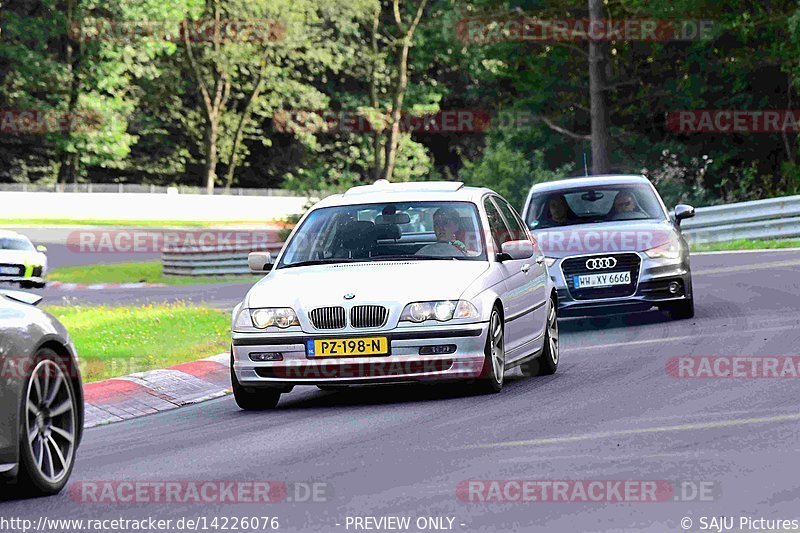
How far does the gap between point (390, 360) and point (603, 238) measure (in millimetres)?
6245

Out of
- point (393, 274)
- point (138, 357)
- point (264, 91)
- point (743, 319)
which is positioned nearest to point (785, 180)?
point (743, 319)

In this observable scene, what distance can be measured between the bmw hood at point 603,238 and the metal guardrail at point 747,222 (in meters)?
13.8

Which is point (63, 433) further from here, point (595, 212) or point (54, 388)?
point (595, 212)

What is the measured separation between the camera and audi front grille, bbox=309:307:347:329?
1123cm

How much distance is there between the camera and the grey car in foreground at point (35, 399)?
24.6 feet

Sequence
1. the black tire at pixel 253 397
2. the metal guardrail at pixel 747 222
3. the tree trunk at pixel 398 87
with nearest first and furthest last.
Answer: the black tire at pixel 253 397 < the metal guardrail at pixel 747 222 < the tree trunk at pixel 398 87

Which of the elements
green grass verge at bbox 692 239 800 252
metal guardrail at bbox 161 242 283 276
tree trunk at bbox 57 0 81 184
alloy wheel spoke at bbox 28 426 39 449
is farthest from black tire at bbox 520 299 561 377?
tree trunk at bbox 57 0 81 184

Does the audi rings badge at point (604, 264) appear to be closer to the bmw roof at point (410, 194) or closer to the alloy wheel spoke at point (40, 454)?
the bmw roof at point (410, 194)

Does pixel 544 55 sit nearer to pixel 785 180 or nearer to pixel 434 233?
pixel 785 180

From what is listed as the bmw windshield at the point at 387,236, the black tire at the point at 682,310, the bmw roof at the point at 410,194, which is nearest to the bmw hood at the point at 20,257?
the black tire at the point at 682,310

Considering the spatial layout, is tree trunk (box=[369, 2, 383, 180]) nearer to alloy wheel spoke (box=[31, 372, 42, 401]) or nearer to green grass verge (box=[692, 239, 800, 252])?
green grass verge (box=[692, 239, 800, 252])

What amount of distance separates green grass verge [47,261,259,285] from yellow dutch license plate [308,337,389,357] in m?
20.8

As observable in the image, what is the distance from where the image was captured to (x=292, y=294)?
11.4m

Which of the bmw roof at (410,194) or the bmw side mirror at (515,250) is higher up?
the bmw roof at (410,194)
